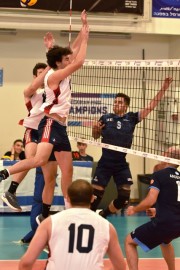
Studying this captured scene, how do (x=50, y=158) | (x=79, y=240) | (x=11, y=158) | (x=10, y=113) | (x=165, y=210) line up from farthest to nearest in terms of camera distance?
(x=10, y=113) < (x=11, y=158) < (x=50, y=158) < (x=165, y=210) < (x=79, y=240)

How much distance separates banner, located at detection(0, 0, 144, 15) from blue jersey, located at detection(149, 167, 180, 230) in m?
7.81

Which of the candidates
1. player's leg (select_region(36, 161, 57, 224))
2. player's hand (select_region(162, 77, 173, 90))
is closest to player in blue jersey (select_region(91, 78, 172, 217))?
player's hand (select_region(162, 77, 173, 90))

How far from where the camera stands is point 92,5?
14664mm

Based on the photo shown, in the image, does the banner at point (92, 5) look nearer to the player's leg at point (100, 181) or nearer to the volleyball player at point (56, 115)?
the player's leg at point (100, 181)

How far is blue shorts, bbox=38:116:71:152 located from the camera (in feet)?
27.7

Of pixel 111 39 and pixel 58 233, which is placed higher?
pixel 111 39

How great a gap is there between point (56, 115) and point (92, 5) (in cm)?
670

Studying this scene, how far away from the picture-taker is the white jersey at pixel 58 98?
8.41 meters

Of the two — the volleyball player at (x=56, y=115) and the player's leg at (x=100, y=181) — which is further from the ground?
the volleyball player at (x=56, y=115)

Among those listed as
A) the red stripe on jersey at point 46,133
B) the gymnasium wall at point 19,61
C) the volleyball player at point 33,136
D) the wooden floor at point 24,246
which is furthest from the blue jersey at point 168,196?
the gymnasium wall at point 19,61

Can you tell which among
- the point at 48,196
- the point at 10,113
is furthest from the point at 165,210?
the point at 10,113

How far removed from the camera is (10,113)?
15820 mm

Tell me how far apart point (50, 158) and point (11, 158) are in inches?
214

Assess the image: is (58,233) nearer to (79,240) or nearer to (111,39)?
(79,240)
